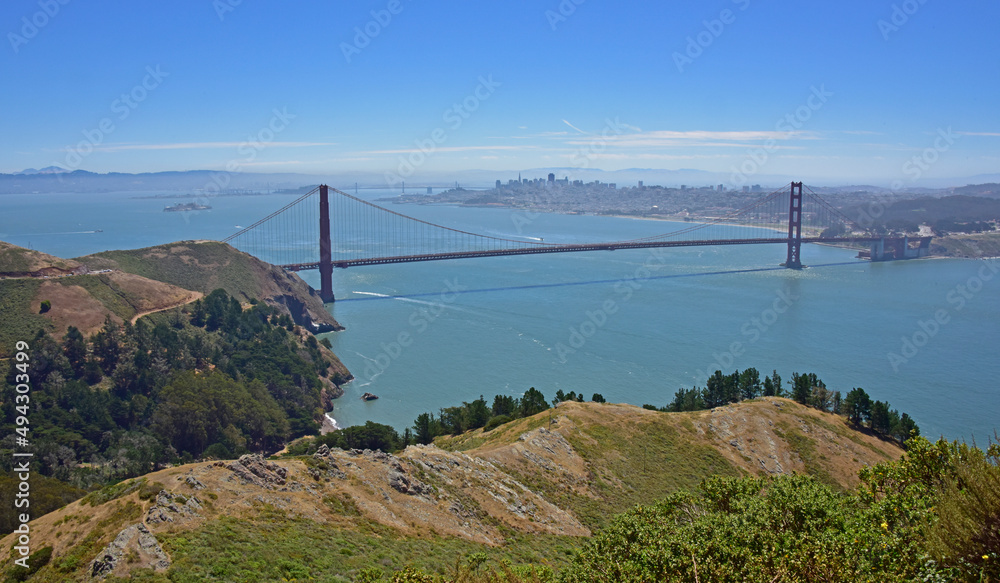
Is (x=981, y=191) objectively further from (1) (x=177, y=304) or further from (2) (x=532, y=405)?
(1) (x=177, y=304)

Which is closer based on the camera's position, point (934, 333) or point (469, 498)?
point (469, 498)

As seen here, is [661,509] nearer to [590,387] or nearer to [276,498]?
[276,498]

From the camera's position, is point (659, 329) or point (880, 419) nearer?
point (880, 419)

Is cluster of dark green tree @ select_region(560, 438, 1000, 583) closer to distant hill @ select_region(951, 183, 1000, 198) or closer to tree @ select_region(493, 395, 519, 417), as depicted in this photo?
tree @ select_region(493, 395, 519, 417)

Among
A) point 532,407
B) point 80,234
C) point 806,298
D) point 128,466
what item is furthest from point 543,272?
point 80,234

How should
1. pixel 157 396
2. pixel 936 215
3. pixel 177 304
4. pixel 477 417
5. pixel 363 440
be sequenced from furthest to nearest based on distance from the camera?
pixel 936 215 < pixel 177 304 < pixel 157 396 < pixel 477 417 < pixel 363 440

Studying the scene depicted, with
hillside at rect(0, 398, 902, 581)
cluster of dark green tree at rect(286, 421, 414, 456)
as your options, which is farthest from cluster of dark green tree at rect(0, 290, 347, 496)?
hillside at rect(0, 398, 902, 581)

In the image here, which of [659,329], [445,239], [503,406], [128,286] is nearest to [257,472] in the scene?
[503,406]

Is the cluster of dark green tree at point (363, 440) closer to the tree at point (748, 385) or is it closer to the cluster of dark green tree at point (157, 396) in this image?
the cluster of dark green tree at point (157, 396)
